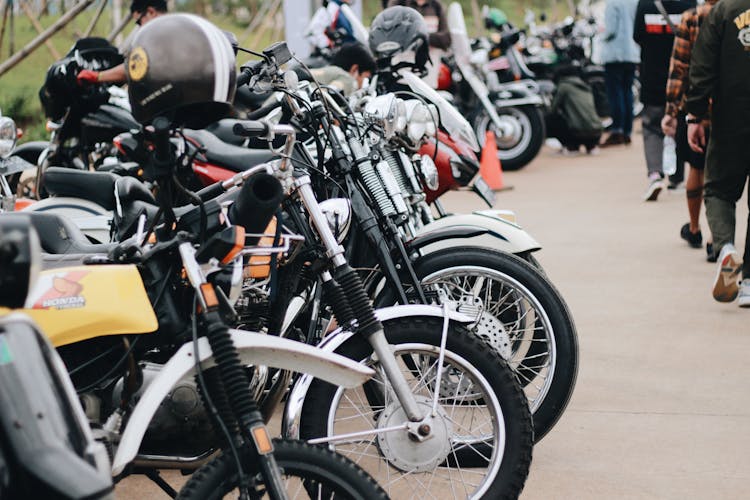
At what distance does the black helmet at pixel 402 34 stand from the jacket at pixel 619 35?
8.38 metres

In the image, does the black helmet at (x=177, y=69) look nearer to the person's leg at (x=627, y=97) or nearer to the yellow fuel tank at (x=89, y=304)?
the yellow fuel tank at (x=89, y=304)

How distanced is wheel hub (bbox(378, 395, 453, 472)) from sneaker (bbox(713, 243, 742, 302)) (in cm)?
335

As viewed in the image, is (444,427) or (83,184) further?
(83,184)

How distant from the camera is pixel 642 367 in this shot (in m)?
5.60

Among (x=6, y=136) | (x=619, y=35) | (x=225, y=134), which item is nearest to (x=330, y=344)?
(x=6, y=136)

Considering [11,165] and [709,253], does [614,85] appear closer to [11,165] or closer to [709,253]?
[709,253]

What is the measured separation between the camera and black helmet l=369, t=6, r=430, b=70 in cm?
554

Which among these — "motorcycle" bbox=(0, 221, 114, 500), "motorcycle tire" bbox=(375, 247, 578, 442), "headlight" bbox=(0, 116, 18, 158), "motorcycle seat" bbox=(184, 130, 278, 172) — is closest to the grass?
"headlight" bbox=(0, 116, 18, 158)

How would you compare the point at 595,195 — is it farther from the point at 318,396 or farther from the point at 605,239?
the point at 318,396

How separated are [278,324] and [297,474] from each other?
113 centimetres

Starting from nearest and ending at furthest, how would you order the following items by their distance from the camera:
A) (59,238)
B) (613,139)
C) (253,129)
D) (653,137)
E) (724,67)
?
(253,129)
(59,238)
(724,67)
(653,137)
(613,139)

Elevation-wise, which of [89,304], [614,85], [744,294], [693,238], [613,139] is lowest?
[613,139]

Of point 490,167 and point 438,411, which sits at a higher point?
point 438,411

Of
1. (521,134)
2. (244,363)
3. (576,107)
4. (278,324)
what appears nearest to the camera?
(244,363)
